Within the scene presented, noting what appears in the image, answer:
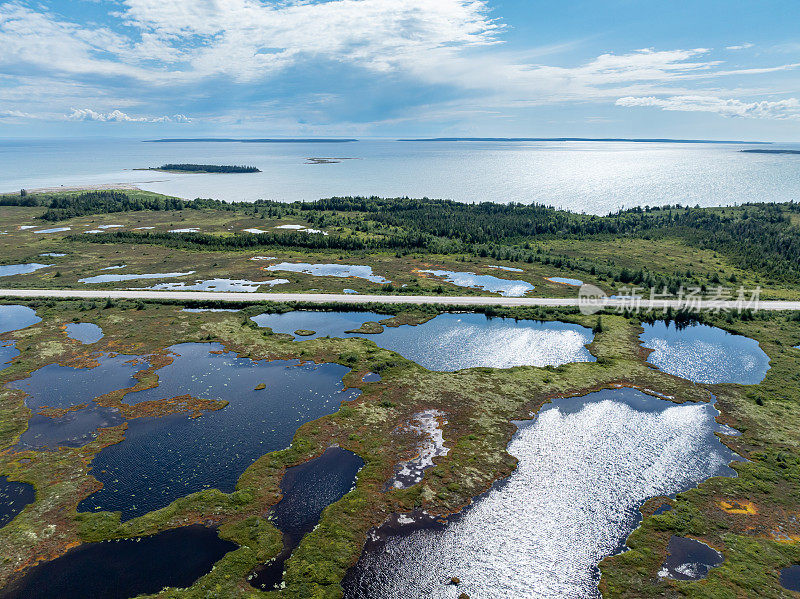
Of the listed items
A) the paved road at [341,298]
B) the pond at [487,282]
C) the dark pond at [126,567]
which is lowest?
the dark pond at [126,567]

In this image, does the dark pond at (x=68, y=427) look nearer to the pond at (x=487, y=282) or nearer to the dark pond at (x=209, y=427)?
the dark pond at (x=209, y=427)

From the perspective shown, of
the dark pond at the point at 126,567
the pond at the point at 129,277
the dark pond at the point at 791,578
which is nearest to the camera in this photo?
the dark pond at the point at 126,567

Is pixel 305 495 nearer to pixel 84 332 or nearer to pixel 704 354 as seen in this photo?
pixel 84 332

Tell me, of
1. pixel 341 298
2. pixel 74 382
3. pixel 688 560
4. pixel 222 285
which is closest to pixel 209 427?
pixel 74 382

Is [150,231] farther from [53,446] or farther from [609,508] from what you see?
[609,508]

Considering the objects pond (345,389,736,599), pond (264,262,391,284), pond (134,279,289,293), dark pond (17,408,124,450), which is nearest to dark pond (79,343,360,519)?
dark pond (17,408,124,450)

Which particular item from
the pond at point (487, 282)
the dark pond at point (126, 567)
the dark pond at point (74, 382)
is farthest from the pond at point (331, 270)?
A: the dark pond at point (126, 567)
